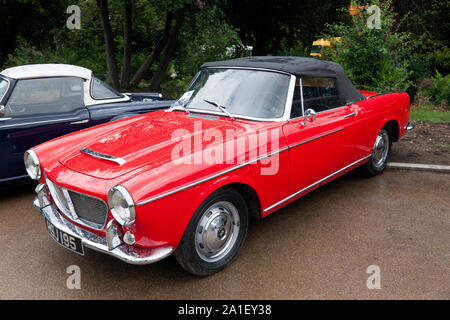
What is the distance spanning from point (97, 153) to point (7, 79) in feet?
8.38

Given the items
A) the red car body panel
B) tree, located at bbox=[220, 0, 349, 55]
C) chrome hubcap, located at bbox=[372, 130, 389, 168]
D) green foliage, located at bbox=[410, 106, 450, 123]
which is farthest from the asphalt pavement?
tree, located at bbox=[220, 0, 349, 55]

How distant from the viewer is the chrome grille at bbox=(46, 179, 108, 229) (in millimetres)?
2725

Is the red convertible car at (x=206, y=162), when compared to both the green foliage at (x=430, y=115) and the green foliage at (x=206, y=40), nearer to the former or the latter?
the green foliage at (x=430, y=115)

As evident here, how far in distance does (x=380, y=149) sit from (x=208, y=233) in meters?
3.18

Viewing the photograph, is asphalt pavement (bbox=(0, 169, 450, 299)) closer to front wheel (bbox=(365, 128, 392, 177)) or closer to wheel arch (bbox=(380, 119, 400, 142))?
front wheel (bbox=(365, 128, 392, 177))

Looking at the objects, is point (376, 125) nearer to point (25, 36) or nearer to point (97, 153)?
point (97, 153)

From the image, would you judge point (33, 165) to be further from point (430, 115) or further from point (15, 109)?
point (430, 115)

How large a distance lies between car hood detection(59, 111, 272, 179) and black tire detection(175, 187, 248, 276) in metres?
0.41

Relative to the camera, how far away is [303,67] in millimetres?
3918

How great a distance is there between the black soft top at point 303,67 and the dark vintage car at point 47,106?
1725 millimetres

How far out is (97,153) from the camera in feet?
9.95

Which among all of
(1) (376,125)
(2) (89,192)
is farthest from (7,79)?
(1) (376,125)

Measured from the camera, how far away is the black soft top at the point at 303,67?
3.84m

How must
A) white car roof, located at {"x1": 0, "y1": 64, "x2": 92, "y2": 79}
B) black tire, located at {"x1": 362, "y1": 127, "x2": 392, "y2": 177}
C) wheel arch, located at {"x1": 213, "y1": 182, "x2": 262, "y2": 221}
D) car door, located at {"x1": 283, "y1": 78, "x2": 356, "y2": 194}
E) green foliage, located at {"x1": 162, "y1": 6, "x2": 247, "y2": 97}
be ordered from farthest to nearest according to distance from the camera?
green foliage, located at {"x1": 162, "y1": 6, "x2": 247, "y2": 97} → black tire, located at {"x1": 362, "y1": 127, "x2": 392, "y2": 177} → white car roof, located at {"x1": 0, "y1": 64, "x2": 92, "y2": 79} → car door, located at {"x1": 283, "y1": 78, "x2": 356, "y2": 194} → wheel arch, located at {"x1": 213, "y1": 182, "x2": 262, "y2": 221}
